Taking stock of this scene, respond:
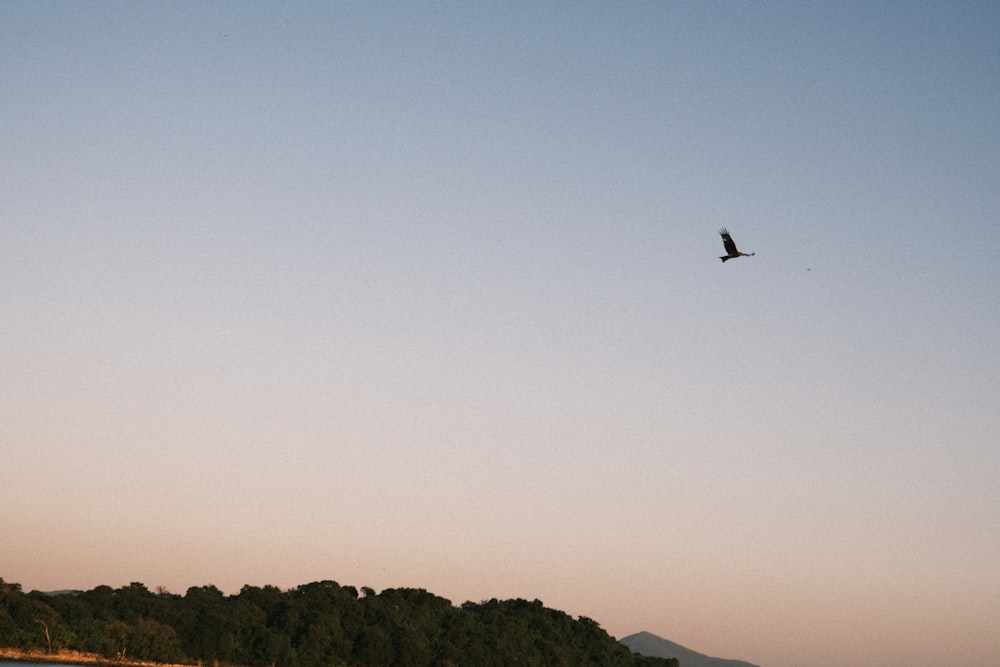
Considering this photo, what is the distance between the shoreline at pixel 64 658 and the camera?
236ft

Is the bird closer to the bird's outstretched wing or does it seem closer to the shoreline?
the bird's outstretched wing

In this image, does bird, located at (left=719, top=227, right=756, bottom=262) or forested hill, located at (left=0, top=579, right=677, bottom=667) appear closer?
bird, located at (left=719, top=227, right=756, bottom=262)

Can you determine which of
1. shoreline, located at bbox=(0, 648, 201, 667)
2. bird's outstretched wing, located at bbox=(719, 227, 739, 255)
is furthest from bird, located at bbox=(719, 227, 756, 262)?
shoreline, located at bbox=(0, 648, 201, 667)

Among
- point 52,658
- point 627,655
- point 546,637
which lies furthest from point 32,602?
point 627,655

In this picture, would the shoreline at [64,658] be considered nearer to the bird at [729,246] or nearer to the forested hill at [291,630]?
the forested hill at [291,630]

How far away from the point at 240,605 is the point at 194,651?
18.6 feet

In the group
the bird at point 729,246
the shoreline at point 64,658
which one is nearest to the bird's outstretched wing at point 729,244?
the bird at point 729,246

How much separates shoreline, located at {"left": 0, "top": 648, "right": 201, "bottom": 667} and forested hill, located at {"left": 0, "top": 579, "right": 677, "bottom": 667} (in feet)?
2.30

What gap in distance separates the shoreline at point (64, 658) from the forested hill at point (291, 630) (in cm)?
70

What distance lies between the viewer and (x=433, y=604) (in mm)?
101750

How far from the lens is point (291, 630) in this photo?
3494 inches

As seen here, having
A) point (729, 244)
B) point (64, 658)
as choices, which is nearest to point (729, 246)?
point (729, 244)

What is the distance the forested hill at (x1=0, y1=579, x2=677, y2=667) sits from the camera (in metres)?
78.4

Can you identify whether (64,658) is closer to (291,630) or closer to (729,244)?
(291,630)
